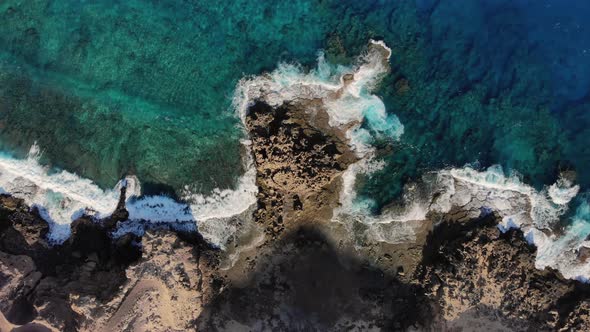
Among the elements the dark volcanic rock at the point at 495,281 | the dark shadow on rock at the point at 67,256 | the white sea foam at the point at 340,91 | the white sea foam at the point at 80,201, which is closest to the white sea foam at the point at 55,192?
the white sea foam at the point at 80,201

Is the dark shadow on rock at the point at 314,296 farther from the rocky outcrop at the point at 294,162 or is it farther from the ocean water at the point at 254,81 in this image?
the ocean water at the point at 254,81

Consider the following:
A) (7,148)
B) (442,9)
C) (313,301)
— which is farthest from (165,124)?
(442,9)

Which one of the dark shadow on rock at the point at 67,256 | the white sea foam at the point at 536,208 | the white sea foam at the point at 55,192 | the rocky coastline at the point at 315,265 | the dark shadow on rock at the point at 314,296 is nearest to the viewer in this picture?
the dark shadow on rock at the point at 67,256

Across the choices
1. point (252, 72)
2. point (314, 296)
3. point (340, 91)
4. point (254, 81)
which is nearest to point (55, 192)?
point (254, 81)

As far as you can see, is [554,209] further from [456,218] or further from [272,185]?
[272,185]

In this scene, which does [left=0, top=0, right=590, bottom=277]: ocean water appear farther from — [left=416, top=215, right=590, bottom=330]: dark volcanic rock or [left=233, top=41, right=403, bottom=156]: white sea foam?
[left=416, top=215, right=590, bottom=330]: dark volcanic rock

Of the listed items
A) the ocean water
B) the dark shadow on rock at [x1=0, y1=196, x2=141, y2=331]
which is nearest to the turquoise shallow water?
the ocean water
